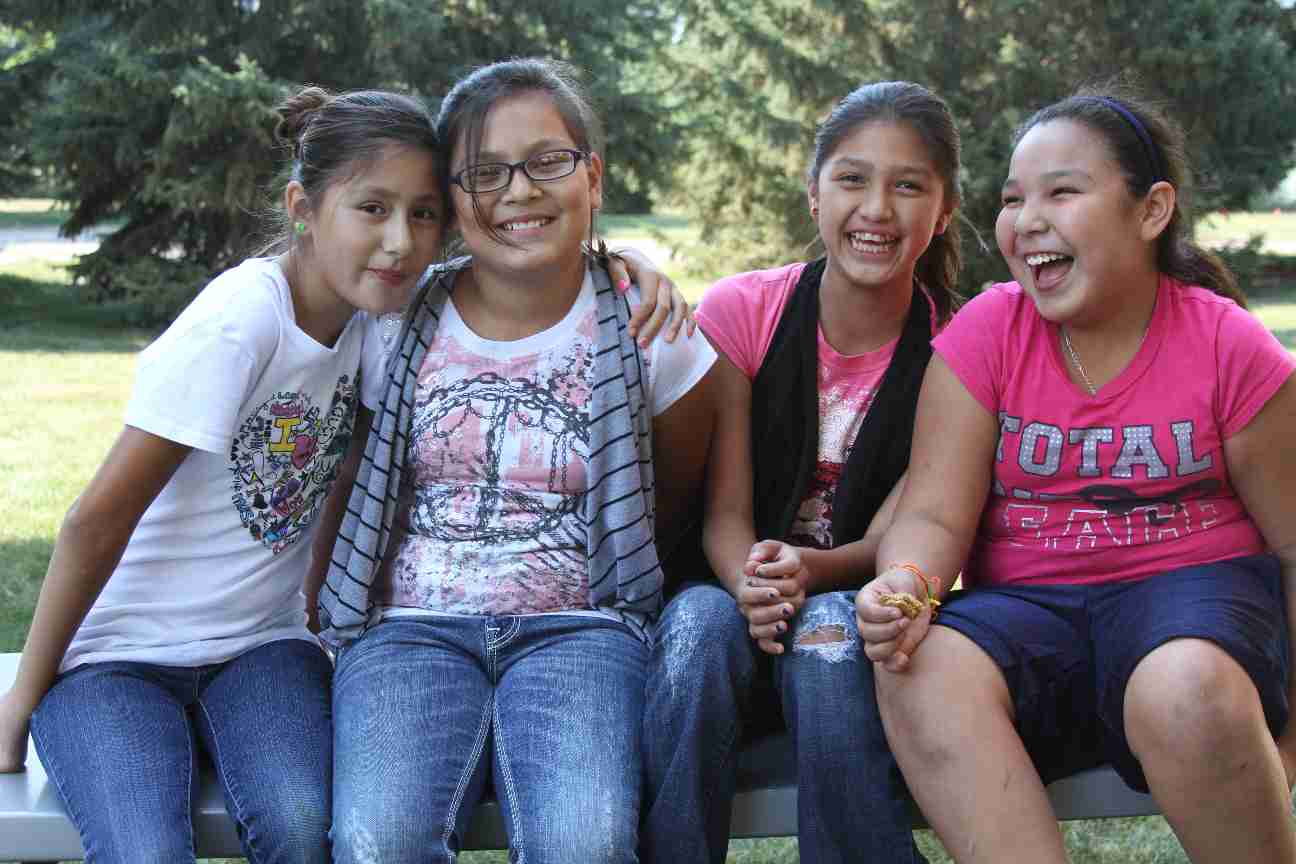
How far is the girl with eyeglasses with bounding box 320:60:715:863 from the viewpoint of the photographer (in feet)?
7.33

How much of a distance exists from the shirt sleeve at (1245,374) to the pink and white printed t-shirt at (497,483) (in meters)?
0.95

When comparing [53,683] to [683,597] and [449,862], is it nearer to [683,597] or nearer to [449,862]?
[449,862]

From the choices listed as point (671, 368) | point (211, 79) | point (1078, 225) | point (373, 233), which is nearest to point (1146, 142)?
point (1078, 225)

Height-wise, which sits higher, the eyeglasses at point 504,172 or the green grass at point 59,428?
the eyeglasses at point 504,172

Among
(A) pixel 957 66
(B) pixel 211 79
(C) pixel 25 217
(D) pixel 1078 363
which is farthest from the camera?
(C) pixel 25 217

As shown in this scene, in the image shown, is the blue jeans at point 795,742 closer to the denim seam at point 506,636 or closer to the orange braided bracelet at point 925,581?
the orange braided bracelet at point 925,581

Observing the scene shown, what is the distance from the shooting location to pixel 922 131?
8.70ft

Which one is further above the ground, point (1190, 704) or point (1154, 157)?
point (1154, 157)

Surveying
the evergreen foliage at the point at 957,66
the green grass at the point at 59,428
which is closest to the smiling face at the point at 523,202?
the green grass at the point at 59,428

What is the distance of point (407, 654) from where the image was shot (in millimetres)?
2314

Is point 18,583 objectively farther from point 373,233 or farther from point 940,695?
point 940,695

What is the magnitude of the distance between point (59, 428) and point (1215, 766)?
709 cm

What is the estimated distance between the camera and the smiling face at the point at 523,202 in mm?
2482

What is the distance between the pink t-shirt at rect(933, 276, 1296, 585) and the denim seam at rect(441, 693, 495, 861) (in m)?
0.93
